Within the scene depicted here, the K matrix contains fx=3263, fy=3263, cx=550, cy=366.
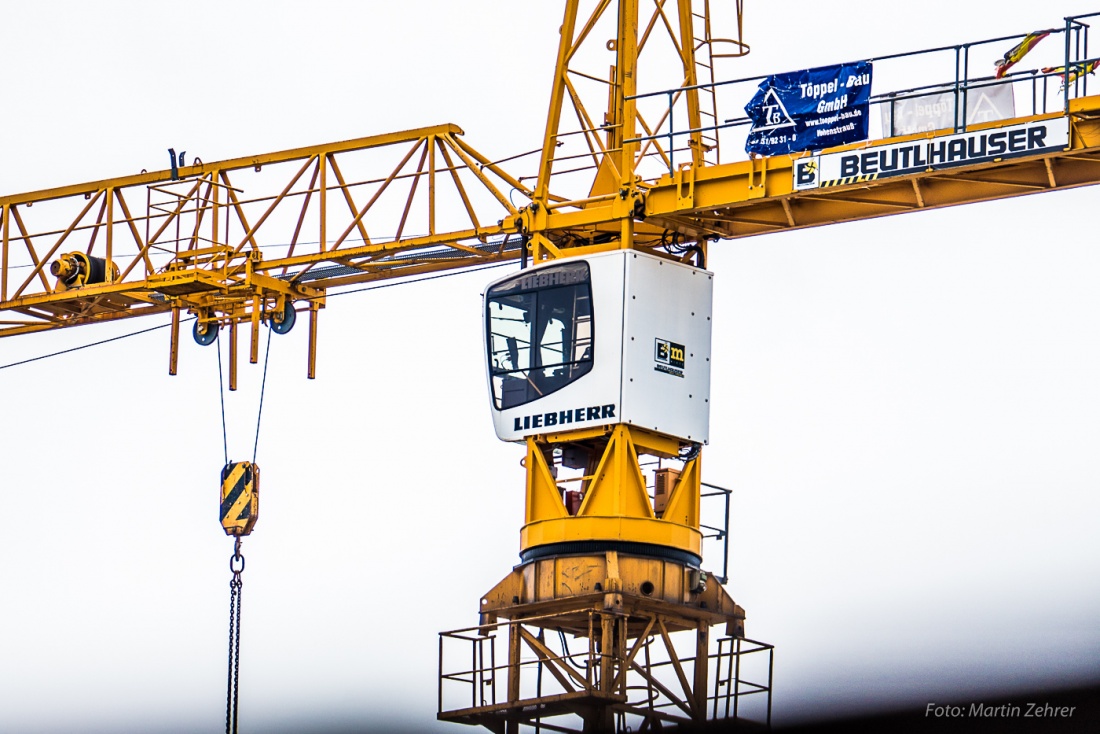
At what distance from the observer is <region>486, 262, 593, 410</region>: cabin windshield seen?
6028cm

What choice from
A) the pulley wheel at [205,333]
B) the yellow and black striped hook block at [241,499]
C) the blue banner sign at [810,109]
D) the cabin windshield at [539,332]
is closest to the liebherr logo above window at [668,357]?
the cabin windshield at [539,332]

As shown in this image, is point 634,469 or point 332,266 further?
point 332,266

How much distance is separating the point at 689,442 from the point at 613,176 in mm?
5379

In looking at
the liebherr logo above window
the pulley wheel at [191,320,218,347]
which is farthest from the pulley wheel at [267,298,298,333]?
the liebherr logo above window

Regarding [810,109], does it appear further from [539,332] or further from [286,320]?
[286,320]

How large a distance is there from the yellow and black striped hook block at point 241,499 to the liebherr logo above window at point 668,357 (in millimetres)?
8749

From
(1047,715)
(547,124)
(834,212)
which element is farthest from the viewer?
(547,124)

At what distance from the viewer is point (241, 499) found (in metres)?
63.3

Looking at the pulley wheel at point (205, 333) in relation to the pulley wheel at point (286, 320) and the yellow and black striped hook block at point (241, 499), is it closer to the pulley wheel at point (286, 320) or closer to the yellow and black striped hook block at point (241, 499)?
the pulley wheel at point (286, 320)

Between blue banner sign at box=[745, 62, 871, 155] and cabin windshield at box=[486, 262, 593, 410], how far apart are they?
450cm

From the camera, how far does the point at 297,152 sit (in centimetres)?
6631

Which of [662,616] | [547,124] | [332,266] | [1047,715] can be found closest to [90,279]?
[332,266]

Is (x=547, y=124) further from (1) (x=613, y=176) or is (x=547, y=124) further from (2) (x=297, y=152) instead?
(2) (x=297, y=152)

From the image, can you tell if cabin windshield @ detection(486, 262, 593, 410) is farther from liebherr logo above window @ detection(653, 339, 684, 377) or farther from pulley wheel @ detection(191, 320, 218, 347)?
pulley wheel @ detection(191, 320, 218, 347)
